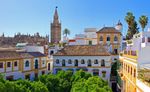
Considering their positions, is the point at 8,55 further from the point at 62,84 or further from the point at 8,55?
the point at 62,84

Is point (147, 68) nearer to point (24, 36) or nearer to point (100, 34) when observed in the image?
point (100, 34)

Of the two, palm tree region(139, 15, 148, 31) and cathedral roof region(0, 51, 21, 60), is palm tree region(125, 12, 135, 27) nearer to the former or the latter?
palm tree region(139, 15, 148, 31)

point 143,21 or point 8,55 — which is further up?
point 143,21

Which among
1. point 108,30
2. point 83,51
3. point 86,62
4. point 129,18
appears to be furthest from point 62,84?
point 129,18

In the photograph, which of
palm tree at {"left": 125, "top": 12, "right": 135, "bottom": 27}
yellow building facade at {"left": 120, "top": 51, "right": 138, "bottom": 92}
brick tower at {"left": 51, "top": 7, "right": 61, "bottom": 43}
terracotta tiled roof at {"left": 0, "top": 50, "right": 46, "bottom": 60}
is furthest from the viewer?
brick tower at {"left": 51, "top": 7, "right": 61, "bottom": 43}

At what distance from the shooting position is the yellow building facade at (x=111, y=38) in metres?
56.8

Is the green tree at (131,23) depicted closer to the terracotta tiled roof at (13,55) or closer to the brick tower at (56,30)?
the terracotta tiled roof at (13,55)

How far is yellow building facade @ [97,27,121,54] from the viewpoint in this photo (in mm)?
56812

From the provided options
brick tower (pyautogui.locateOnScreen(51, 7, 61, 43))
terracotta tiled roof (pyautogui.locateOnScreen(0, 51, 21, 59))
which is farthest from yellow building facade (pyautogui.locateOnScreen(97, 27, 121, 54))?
brick tower (pyautogui.locateOnScreen(51, 7, 61, 43))

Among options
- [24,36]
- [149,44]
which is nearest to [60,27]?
[24,36]

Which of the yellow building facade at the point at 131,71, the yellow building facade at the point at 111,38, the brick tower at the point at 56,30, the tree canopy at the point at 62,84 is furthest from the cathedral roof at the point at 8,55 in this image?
the brick tower at the point at 56,30

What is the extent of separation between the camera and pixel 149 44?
99.5 ft

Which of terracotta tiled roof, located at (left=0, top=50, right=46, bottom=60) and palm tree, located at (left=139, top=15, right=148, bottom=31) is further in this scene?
palm tree, located at (left=139, top=15, right=148, bottom=31)

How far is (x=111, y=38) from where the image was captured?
5700 cm
